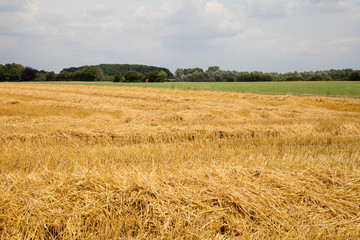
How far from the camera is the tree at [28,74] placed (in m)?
76.1

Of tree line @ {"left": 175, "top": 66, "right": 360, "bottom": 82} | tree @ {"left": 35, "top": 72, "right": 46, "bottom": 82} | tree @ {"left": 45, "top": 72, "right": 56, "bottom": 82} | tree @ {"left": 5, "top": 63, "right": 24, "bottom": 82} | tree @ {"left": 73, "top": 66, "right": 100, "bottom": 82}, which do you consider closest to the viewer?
tree line @ {"left": 175, "top": 66, "right": 360, "bottom": 82}

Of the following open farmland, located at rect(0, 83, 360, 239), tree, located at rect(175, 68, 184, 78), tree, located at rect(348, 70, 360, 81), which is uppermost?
tree, located at rect(175, 68, 184, 78)

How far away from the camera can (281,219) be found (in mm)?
2779

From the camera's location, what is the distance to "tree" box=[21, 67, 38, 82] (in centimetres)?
7606

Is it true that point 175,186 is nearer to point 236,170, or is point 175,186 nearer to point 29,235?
point 236,170

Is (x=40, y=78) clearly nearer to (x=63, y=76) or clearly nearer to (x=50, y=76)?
(x=50, y=76)

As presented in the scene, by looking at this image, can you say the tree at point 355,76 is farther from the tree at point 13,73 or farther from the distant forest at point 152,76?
the tree at point 13,73

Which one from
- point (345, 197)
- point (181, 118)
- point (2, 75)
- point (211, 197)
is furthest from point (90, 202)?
point (2, 75)

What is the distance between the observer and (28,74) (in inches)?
3019

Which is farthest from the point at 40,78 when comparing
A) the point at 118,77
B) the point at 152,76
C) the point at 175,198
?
the point at 175,198

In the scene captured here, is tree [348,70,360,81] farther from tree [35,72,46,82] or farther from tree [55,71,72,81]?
tree [35,72,46,82]

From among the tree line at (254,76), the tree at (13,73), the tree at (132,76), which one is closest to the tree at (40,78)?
the tree at (13,73)

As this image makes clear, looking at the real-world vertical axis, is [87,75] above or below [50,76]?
above

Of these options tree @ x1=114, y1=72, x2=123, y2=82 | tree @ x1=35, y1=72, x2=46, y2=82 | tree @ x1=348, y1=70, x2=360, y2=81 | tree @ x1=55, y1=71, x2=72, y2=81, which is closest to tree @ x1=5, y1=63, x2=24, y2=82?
tree @ x1=35, y1=72, x2=46, y2=82
